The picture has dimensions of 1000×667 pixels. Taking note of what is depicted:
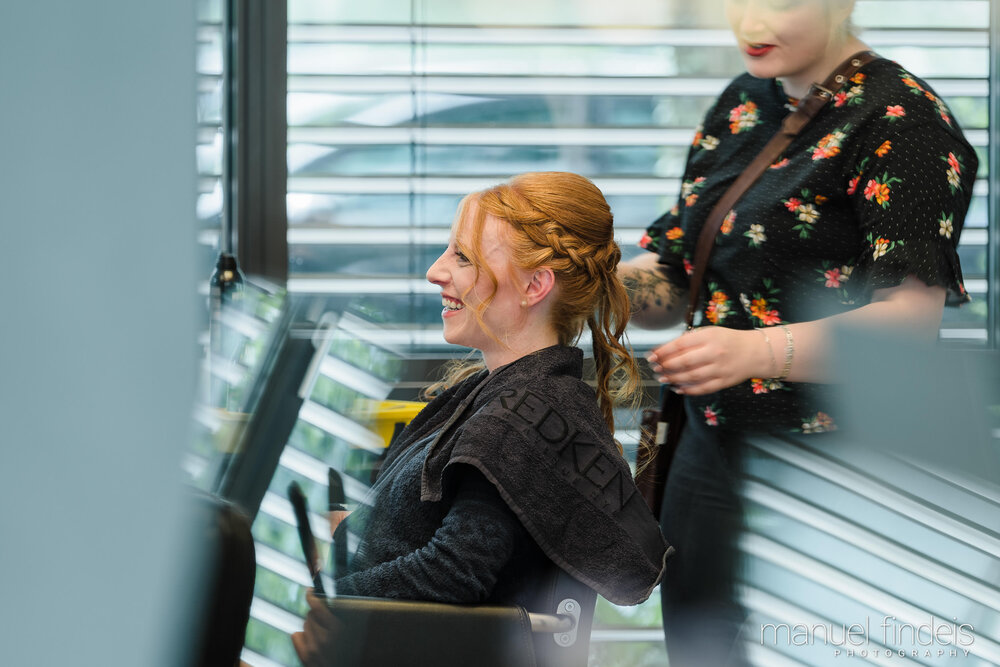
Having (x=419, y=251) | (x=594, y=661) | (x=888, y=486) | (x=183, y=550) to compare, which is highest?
(x=183, y=550)

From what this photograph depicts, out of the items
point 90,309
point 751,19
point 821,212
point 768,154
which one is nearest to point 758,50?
point 751,19

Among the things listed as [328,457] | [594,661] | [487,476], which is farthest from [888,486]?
[594,661]

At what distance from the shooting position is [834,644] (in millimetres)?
1505

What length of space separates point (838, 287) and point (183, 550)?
4.37ft

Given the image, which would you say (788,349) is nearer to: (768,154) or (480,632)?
(768,154)

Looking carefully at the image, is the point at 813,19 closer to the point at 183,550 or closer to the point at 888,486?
the point at 888,486

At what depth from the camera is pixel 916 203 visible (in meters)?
1.31

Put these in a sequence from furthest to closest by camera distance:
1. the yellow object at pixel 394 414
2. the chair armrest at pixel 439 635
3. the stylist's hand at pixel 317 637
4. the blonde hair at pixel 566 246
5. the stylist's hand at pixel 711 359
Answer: the blonde hair at pixel 566 246 < the stylist's hand at pixel 711 359 < the yellow object at pixel 394 414 < the chair armrest at pixel 439 635 < the stylist's hand at pixel 317 637

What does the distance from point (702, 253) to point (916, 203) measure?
372 millimetres

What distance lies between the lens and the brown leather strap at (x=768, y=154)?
4.75ft

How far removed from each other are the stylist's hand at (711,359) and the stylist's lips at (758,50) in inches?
19.3

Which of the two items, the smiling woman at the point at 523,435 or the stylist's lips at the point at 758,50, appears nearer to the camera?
the smiling woman at the point at 523,435

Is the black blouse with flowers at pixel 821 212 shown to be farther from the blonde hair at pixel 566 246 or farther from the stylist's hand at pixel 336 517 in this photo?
the stylist's hand at pixel 336 517

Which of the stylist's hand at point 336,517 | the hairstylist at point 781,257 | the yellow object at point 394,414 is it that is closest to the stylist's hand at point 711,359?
the hairstylist at point 781,257
